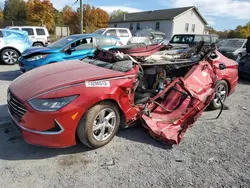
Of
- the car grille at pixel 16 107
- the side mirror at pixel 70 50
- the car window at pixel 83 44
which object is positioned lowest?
the car grille at pixel 16 107

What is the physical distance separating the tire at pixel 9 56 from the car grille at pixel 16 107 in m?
7.48

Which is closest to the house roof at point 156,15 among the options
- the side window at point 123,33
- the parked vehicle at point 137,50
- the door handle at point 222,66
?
the side window at point 123,33

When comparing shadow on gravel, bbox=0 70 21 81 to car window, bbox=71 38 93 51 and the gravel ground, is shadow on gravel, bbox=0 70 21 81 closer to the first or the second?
car window, bbox=71 38 93 51

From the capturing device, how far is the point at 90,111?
9.42 feet

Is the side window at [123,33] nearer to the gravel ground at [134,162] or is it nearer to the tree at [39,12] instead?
the gravel ground at [134,162]

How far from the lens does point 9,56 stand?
954 centimetres

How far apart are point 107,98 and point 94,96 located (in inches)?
8.3

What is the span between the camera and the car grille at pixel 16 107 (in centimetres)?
275

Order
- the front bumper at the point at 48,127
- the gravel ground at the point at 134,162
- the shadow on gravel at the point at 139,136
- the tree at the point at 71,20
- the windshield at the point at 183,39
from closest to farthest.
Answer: the gravel ground at the point at 134,162 → the front bumper at the point at 48,127 → the shadow on gravel at the point at 139,136 → the windshield at the point at 183,39 → the tree at the point at 71,20

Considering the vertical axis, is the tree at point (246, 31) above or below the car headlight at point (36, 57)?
above

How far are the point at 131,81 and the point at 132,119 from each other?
63 centimetres

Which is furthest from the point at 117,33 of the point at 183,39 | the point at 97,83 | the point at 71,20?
the point at 71,20

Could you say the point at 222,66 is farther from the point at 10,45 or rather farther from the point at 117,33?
the point at 117,33

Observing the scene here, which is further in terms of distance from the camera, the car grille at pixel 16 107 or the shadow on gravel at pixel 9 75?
the shadow on gravel at pixel 9 75
